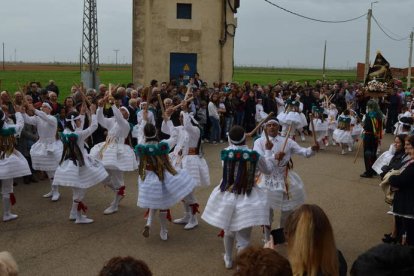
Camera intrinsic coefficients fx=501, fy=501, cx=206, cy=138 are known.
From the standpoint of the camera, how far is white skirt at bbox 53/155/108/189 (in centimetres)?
869

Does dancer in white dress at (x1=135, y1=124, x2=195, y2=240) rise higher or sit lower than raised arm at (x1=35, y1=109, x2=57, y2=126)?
lower

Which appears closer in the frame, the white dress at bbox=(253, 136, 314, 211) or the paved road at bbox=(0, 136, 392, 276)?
the paved road at bbox=(0, 136, 392, 276)

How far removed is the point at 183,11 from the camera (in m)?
23.9

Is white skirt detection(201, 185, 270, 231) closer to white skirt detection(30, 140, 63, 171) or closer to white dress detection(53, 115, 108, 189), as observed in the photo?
white dress detection(53, 115, 108, 189)

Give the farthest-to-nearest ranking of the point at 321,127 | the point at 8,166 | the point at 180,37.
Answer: the point at 180,37 < the point at 321,127 < the point at 8,166

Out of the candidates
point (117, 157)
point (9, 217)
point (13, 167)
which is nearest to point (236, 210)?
point (117, 157)

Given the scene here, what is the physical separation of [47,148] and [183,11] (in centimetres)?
1485

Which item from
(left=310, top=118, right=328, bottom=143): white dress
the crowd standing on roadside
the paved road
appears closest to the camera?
the crowd standing on roadside

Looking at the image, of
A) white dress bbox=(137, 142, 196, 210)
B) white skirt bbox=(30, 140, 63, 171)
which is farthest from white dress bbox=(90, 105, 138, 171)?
white dress bbox=(137, 142, 196, 210)

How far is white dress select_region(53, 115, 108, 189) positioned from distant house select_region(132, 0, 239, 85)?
47.1 ft

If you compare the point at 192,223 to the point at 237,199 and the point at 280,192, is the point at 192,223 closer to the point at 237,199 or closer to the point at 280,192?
the point at 280,192

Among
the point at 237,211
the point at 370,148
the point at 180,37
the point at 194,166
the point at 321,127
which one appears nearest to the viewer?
the point at 237,211

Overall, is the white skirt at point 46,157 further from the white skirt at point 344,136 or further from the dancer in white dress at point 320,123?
the dancer in white dress at point 320,123

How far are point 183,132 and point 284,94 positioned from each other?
14132mm
